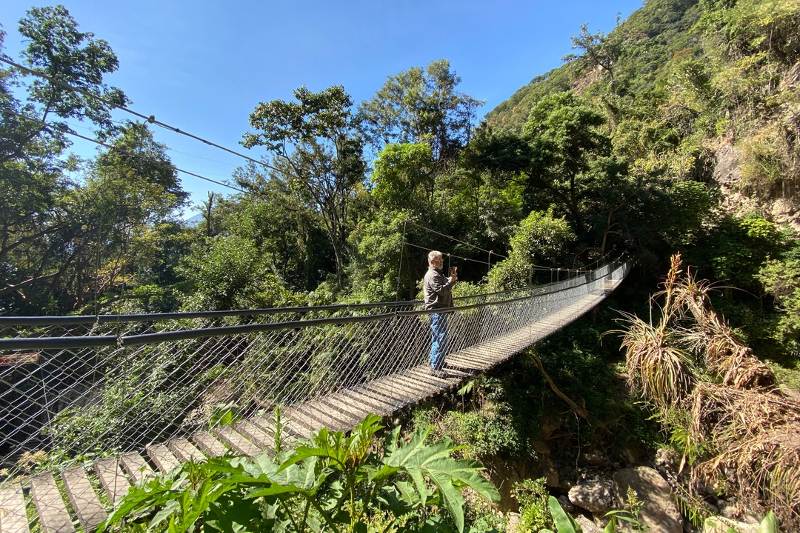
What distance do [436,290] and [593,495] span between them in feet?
12.2

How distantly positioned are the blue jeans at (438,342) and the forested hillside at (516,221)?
1161mm

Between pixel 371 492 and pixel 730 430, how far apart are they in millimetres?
2398

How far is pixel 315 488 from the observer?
60cm

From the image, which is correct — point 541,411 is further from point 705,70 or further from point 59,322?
point 705,70

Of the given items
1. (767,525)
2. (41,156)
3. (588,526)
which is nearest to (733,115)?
(588,526)

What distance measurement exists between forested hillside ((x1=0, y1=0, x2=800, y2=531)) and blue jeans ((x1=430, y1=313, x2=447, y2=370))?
116cm

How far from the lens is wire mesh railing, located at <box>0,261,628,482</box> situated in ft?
3.08

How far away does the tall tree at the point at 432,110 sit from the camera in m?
10.7

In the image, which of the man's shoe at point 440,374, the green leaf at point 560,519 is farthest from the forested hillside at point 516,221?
the green leaf at point 560,519

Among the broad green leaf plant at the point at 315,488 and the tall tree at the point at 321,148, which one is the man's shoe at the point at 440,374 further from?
the tall tree at the point at 321,148

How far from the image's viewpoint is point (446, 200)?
932cm

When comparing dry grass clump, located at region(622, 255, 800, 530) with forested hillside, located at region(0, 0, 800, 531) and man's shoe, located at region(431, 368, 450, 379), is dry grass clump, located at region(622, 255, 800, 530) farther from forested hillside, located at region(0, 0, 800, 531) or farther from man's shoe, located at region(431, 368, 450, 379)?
man's shoe, located at region(431, 368, 450, 379)

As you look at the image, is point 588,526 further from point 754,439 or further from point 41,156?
point 41,156

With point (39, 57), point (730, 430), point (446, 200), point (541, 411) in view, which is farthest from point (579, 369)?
point (39, 57)
